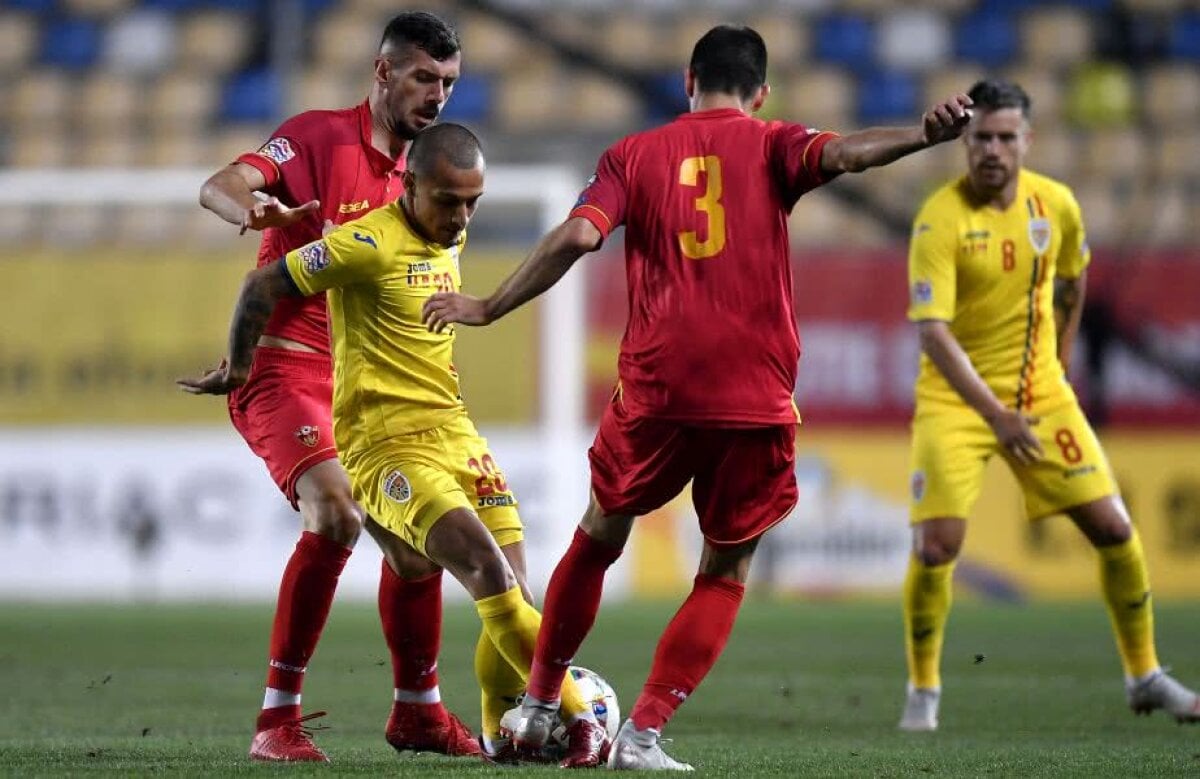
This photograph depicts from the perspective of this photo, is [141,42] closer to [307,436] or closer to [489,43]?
[489,43]

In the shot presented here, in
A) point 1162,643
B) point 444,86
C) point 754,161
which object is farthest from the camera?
point 1162,643

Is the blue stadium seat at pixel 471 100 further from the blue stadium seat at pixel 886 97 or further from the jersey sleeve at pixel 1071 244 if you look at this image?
the jersey sleeve at pixel 1071 244

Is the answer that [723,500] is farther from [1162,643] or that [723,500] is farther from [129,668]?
[1162,643]

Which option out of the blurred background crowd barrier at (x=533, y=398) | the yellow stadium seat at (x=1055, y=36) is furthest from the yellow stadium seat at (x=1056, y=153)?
the yellow stadium seat at (x=1055, y=36)

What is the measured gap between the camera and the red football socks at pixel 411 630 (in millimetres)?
5766

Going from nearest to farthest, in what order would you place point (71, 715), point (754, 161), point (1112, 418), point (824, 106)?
point (754, 161)
point (71, 715)
point (1112, 418)
point (824, 106)

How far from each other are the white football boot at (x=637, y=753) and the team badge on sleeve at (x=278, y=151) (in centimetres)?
195

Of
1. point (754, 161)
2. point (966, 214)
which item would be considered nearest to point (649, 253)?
point (754, 161)

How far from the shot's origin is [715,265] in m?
5.04

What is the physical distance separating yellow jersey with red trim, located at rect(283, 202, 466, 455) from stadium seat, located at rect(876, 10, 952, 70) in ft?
39.8

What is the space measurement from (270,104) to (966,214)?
10.6m

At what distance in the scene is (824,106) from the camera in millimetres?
16719

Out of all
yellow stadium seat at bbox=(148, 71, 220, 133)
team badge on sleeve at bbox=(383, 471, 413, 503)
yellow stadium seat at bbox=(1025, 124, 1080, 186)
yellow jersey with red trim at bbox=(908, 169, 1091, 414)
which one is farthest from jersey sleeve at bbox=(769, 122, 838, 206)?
yellow stadium seat at bbox=(148, 71, 220, 133)

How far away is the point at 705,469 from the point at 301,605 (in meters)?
1.26
